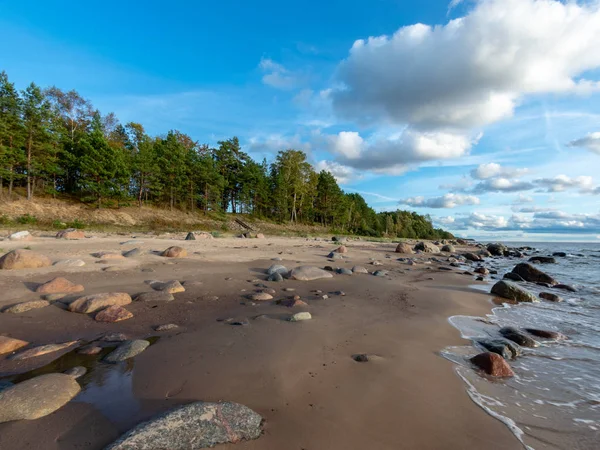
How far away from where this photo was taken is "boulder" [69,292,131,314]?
5039 millimetres

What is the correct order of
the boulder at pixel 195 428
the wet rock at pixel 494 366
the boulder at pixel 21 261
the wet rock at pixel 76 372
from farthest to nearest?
the boulder at pixel 21 261 < the wet rock at pixel 494 366 < the wet rock at pixel 76 372 < the boulder at pixel 195 428

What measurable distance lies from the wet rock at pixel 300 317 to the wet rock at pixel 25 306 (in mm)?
4785

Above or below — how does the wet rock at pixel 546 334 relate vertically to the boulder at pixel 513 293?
below

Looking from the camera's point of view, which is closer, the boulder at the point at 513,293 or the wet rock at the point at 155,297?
the wet rock at the point at 155,297

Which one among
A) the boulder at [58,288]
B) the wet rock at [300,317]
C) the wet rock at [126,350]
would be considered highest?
the boulder at [58,288]

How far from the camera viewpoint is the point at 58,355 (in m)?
3.60

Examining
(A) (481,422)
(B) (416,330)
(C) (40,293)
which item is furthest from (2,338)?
(B) (416,330)

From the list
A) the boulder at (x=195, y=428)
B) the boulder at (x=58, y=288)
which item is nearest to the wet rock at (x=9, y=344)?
the boulder at (x=58, y=288)

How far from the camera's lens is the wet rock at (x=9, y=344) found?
357cm

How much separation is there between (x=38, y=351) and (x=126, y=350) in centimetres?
110

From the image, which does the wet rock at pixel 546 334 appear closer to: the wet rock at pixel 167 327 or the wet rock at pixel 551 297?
the wet rock at pixel 551 297

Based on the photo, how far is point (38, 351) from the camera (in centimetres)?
358

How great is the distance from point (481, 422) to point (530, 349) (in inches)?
120

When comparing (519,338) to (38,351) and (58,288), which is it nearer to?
(38,351)
